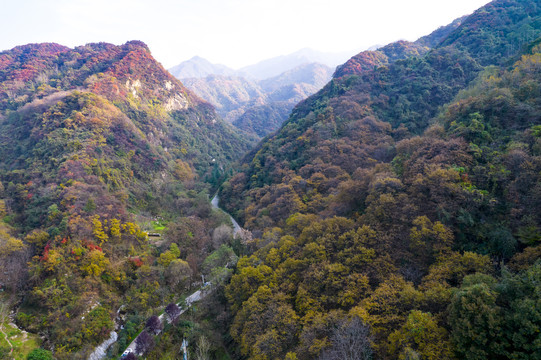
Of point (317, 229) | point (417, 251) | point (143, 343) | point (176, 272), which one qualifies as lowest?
point (143, 343)

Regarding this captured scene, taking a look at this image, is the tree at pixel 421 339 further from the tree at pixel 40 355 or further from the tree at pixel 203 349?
the tree at pixel 40 355

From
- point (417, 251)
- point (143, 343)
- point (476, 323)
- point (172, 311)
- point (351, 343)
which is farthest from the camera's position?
point (172, 311)

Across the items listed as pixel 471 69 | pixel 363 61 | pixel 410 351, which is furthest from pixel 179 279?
pixel 363 61

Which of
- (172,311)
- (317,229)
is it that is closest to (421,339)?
(317,229)

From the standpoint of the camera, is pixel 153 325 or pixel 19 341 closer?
pixel 19 341

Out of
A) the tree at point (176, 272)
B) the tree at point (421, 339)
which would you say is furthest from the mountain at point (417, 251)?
the tree at point (176, 272)

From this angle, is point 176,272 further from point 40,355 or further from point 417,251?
point 417,251
